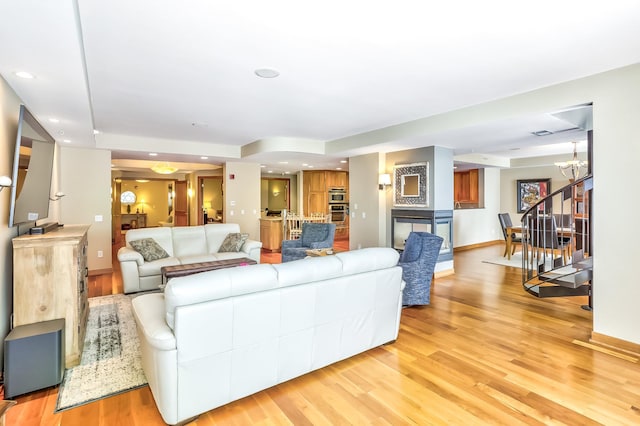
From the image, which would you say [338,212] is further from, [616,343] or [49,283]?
[49,283]

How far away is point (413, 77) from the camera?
325 centimetres

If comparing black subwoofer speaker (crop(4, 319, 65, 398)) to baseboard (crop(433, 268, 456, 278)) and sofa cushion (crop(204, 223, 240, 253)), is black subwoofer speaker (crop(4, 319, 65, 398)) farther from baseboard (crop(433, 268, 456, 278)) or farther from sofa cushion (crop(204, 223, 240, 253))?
baseboard (crop(433, 268, 456, 278))

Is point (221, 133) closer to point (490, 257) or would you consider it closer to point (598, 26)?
point (598, 26)

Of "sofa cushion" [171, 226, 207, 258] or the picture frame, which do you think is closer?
"sofa cushion" [171, 226, 207, 258]

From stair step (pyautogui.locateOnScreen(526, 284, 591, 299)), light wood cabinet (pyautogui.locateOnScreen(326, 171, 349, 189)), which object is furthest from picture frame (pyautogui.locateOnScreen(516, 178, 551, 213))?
stair step (pyautogui.locateOnScreen(526, 284, 591, 299))

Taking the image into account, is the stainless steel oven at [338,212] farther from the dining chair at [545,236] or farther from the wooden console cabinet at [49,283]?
the wooden console cabinet at [49,283]

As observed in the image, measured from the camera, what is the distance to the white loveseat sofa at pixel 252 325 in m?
1.98

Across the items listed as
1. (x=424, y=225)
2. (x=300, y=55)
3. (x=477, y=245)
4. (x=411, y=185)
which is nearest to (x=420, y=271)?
(x=424, y=225)

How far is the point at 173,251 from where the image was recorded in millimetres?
5594

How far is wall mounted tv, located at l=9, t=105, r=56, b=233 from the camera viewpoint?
2.71 m

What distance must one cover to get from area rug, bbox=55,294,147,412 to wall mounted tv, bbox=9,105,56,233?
1.25 m

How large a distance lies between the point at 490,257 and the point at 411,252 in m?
4.36

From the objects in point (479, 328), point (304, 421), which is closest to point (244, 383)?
point (304, 421)

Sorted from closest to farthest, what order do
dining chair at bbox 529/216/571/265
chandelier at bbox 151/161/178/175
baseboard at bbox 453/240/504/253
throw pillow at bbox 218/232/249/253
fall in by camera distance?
1. dining chair at bbox 529/216/571/265
2. throw pillow at bbox 218/232/249/253
3. baseboard at bbox 453/240/504/253
4. chandelier at bbox 151/161/178/175
